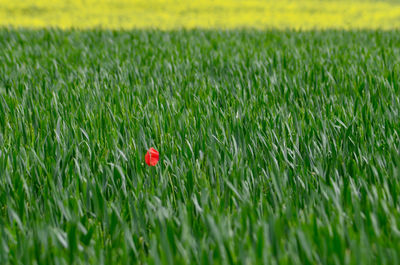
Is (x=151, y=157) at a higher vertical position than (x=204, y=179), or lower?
higher

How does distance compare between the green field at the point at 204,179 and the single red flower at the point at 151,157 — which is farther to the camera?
the single red flower at the point at 151,157

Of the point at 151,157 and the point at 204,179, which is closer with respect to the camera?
the point at 204,179

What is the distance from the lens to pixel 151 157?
154 cm

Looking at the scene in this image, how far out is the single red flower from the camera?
152cm

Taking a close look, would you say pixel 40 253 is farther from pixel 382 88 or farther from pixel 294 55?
pixel 294 55

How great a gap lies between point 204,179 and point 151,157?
0.28 m

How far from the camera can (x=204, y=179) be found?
51.6 inches

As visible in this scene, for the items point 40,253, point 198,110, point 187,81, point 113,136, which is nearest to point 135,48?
point 187,81

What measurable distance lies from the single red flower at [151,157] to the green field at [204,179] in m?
0.02

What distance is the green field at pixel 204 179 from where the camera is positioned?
3.39 ft

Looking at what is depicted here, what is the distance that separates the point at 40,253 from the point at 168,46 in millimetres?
3960

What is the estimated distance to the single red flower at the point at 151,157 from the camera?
4.99 ft

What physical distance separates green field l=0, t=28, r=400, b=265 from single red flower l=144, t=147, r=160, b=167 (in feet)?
0.08

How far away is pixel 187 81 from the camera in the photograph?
126 inches
